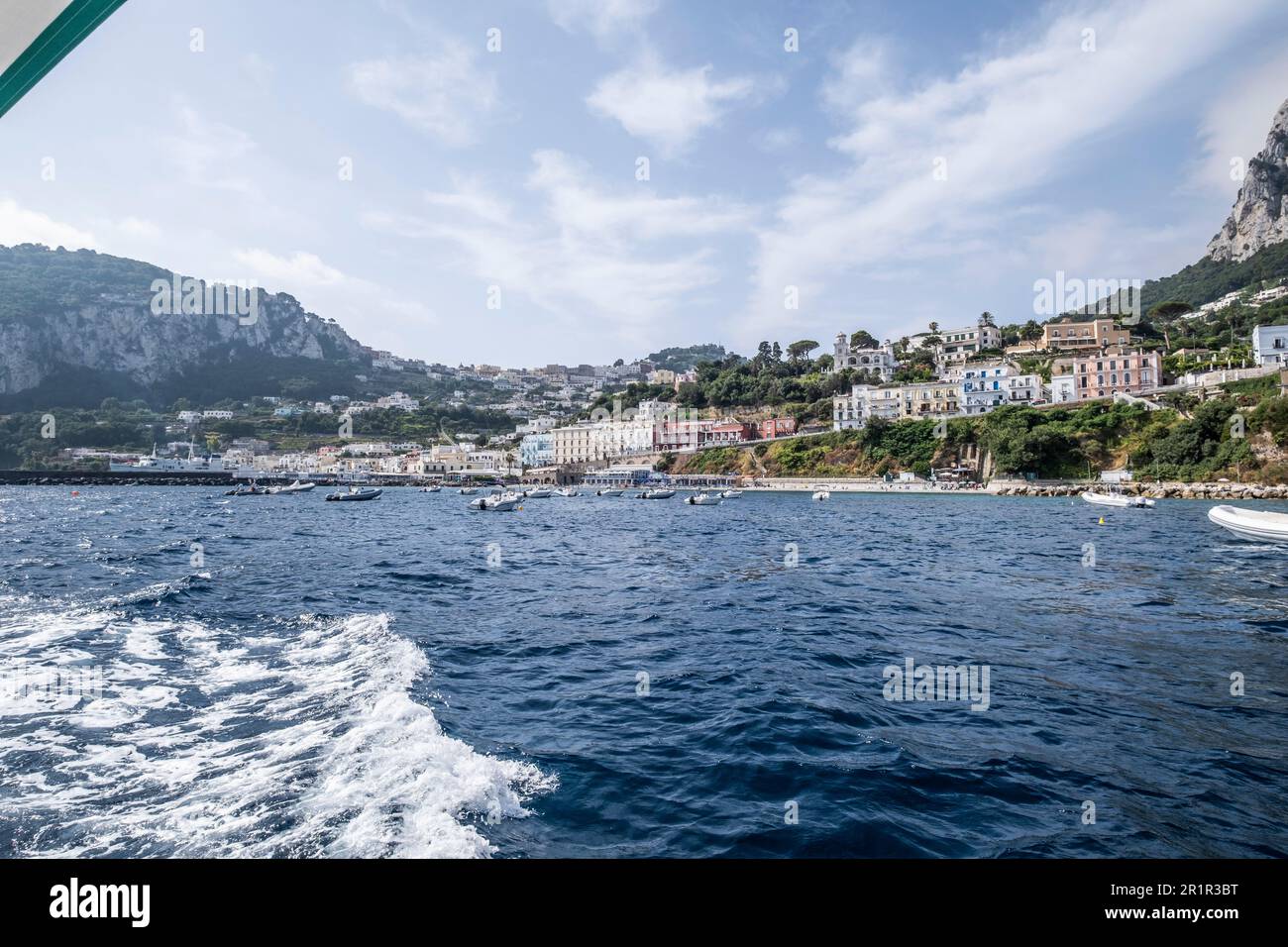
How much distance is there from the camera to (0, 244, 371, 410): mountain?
12462 cm

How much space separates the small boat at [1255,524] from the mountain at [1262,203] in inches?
5132

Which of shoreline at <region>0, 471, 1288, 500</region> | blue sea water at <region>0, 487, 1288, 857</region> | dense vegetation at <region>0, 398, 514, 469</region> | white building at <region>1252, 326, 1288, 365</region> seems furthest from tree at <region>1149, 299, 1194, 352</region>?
dense vegetation at <region>0, 398, 514, 469</region>

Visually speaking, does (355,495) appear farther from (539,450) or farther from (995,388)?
(995,388)

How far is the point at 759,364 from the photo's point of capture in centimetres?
13438

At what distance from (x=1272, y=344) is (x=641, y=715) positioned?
279ft

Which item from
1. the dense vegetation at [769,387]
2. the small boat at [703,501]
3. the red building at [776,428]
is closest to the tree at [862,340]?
the dense vegetation at [769,387]

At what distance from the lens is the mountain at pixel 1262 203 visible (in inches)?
4458

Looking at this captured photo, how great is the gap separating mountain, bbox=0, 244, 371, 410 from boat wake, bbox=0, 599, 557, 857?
16059cm

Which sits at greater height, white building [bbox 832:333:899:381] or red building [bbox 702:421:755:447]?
white building [bbox 832:333:899:381]

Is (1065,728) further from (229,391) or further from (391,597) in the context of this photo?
(229,391)

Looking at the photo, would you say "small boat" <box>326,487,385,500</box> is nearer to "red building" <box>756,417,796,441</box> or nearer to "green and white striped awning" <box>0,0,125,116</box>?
"red building" <box>756,417,796,441</box>

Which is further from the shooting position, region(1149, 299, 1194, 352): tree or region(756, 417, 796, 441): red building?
region(1149, 299, 1194, 352): tree

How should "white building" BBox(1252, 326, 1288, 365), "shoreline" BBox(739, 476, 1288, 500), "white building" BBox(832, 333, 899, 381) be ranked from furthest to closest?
1. "white building" BBox(832, 333, 899, 381)
2. "white building" BBox(1252, 326, 1288, 365)
3. "shoreline" BBox(739, 476, 1288, 500)
